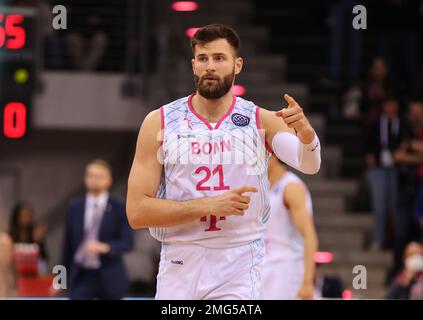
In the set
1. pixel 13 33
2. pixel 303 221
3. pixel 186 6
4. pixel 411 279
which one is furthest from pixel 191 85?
pixel 303 221

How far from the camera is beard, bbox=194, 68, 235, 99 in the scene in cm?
634

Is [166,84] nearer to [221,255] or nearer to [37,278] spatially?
[37,278]

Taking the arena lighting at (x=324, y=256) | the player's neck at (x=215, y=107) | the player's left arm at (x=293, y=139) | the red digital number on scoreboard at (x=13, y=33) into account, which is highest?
the red digital number on scoreboard at (x=13, y=33)

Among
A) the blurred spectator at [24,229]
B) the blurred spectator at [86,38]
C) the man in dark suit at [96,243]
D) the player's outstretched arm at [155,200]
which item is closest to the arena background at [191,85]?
the blurred spectator at [86,38]

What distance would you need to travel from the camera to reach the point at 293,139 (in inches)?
250

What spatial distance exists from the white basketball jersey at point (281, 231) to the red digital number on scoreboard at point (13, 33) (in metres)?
2.33

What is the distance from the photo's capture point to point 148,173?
637cm

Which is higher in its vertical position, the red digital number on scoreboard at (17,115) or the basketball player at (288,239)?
the red digital number on scoreboard at (17,115)

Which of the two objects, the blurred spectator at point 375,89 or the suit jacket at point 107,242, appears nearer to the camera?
the suit jacket at point 107,242

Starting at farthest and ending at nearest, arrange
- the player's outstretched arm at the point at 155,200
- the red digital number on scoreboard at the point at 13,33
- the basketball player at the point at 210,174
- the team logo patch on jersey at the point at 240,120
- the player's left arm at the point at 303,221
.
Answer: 1. the red digital number on scoreboard at the point at 13,33
2. the player's left arm at the point at 303,221
3. the team logo patch on jersey at the point at 240,120
4. the basketball player at the point at 210,174
5. the player's outstretched arm at the point at 155,200

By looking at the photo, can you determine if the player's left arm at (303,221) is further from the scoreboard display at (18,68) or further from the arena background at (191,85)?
the arena background at (191,85)

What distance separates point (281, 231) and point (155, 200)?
10.6ft

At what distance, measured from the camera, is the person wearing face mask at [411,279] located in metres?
10.7
